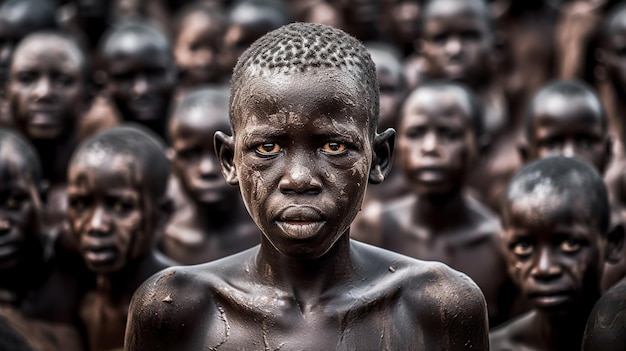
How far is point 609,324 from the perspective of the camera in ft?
11.4

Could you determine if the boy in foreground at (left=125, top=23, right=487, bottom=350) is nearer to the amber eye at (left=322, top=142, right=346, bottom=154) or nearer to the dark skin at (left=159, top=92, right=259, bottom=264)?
the amber eye at (left=322, top=142, right=346, bottom=154)

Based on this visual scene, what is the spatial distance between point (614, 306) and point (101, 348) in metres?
3.24

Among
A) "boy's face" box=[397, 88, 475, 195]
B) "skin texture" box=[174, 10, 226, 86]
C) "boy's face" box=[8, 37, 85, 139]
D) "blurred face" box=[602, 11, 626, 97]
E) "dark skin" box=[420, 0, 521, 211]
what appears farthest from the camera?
"skin texture" box=[174, 10, 226, 86]

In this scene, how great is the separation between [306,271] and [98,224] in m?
2.40

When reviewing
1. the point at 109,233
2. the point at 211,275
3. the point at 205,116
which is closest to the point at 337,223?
the point at 211,275

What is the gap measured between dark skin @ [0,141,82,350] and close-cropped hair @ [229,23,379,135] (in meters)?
2.69

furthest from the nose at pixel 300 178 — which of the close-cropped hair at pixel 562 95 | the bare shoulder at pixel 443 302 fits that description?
the close-cropped hair at pixel 562 95

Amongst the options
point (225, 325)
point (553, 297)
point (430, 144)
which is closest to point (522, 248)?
point (553, 297)

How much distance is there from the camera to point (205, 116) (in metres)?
7.19

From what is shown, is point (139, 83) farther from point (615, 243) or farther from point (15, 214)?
point (615, 243)

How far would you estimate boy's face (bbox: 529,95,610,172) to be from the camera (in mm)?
6887

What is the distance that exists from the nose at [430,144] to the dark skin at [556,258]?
4.65 ft

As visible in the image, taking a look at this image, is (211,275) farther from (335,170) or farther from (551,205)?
(551,205)

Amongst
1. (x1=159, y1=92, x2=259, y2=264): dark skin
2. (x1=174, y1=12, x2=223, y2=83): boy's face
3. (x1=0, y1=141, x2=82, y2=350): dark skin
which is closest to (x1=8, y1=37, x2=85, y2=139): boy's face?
(x1=159, y1=92, x2=259, y2=264): dark skin
